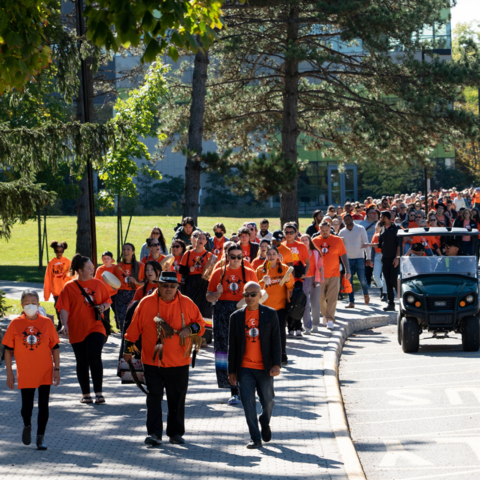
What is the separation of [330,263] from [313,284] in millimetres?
733

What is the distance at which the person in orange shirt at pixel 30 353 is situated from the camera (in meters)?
7.44

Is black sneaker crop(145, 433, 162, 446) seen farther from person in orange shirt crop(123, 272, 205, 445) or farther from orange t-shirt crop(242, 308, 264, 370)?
orange t-shirt crop(242, 308, 264, 370)

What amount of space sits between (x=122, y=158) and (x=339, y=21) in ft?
22.3

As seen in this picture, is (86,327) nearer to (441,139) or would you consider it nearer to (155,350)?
(155,350)

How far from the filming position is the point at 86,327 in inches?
361

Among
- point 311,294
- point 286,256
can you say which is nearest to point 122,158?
point 311,294

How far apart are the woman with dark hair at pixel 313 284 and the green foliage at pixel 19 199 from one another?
176 inches

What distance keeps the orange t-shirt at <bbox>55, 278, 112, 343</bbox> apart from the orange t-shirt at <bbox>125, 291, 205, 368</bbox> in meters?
1.86

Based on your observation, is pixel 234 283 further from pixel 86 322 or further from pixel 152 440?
pixel 152 440

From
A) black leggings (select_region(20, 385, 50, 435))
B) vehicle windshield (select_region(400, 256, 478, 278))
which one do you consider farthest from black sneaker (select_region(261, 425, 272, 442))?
vehicle windshield (select_region(400, 256, 478, 278))

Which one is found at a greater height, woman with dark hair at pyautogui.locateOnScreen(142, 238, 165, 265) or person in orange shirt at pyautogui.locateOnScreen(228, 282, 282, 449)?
woman with dark hair at pyautogui.locateOnScreen(142, 238, 165, 265)

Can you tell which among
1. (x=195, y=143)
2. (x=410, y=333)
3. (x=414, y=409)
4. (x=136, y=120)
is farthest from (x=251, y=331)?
(x=136, y=120)

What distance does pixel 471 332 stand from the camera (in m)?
12.3

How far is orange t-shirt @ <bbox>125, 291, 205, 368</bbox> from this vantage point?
736 cm
